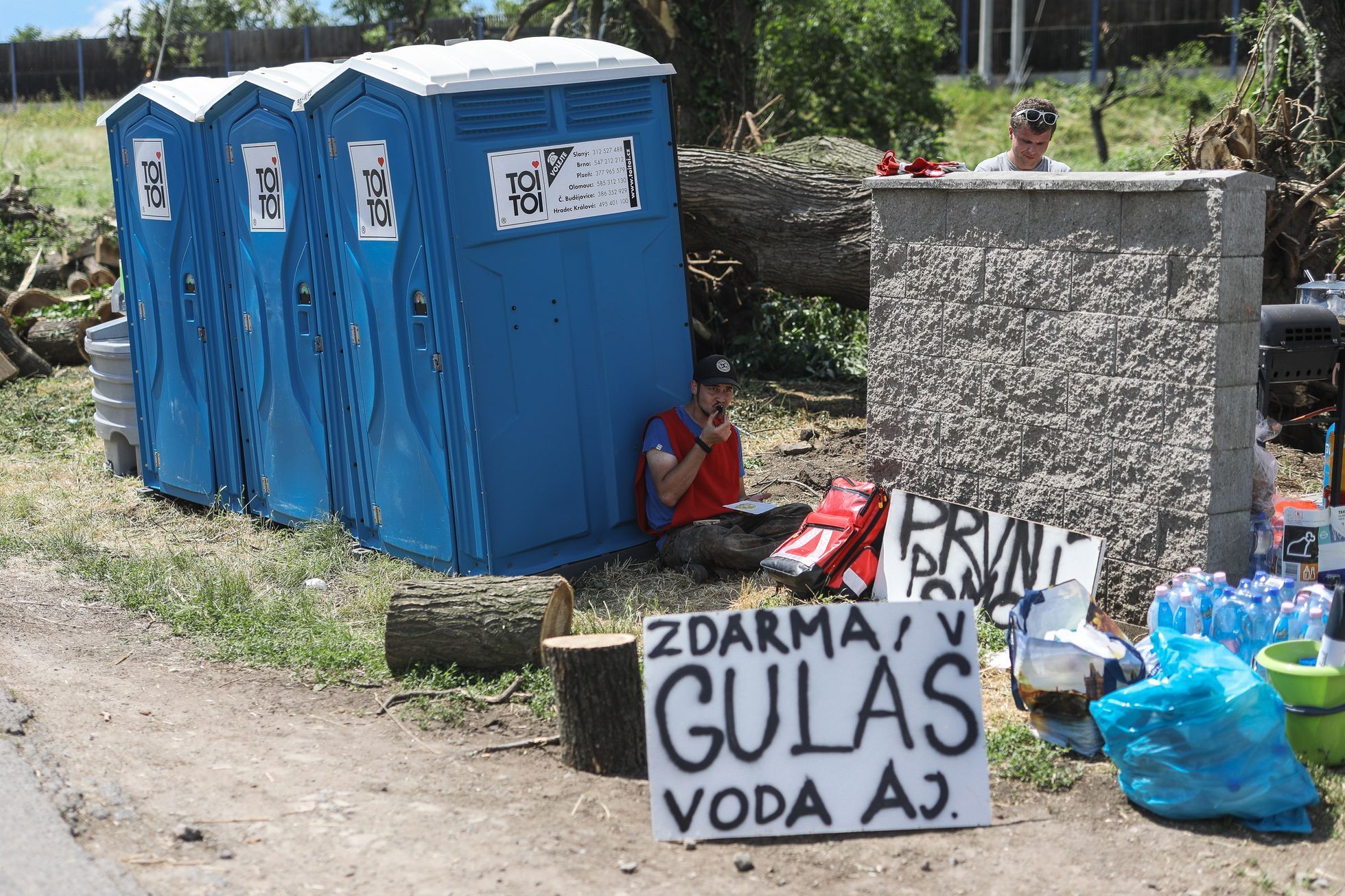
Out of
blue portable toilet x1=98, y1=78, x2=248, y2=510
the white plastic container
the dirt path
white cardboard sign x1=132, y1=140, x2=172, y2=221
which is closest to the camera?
the dirt path

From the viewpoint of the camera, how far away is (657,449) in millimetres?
6293

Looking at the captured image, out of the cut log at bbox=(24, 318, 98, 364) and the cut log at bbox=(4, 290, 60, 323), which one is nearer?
the cut log at bbox=(24, 318, 98, 364)

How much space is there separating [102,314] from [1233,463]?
1069 centimetres

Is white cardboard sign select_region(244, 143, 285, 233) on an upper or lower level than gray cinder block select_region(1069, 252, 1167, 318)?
upper

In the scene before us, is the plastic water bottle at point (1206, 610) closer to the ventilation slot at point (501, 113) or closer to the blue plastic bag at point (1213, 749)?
the blue plastic bag at point (1213, 749)

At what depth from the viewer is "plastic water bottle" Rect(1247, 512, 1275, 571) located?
5.11m

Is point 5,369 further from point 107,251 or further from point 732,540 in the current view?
point 732,540

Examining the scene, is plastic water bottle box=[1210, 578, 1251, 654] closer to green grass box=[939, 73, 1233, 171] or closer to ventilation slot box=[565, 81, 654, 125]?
ventilation slot box=[565, 81, 654, 125]

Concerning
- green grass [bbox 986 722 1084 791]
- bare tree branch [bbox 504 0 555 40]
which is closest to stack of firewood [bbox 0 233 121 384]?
bare tree branch [bbox 504 0 555 40]

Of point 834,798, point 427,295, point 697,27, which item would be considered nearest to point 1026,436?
point 834,798

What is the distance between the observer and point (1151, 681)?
3.99 metres

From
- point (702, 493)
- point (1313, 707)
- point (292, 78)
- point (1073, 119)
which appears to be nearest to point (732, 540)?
point (702, 493)

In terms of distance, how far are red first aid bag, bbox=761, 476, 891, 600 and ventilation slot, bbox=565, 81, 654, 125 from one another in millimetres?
2037

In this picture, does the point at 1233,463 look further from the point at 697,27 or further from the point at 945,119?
the point at 945,119
